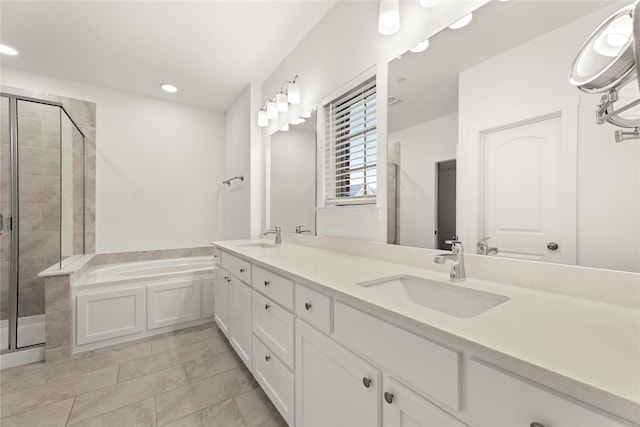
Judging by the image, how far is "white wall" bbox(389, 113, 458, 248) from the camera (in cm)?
115

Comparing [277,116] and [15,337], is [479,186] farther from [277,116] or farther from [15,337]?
[15,337]

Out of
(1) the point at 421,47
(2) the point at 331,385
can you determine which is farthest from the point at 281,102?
(2) the point at 331,385

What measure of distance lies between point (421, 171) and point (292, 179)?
4.40ft

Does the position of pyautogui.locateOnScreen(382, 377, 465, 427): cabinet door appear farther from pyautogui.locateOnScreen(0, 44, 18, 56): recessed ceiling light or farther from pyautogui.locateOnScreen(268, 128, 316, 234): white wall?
pyautogui.locateOnScreen(0, 44, 18, 56): recessed ceiling light

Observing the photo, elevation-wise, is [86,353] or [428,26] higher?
[428,26]

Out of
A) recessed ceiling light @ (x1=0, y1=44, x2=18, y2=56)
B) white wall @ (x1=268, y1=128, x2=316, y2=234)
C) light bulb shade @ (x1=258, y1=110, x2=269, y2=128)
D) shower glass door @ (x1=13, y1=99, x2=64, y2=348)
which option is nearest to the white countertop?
white wall @ (x1=268, y1=128, x2=316, y2=234)

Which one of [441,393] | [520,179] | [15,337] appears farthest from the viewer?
[15,337]

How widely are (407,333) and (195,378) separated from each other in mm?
1728

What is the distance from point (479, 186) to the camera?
1027mm

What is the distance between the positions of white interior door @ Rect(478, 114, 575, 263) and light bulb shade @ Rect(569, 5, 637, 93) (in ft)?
0.45

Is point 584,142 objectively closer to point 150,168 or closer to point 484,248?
point 484,248

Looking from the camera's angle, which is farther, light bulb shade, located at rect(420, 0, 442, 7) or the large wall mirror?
light bulb shade, located at rect(420, 0, 442, 7)

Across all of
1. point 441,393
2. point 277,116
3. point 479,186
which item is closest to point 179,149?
point 277,116

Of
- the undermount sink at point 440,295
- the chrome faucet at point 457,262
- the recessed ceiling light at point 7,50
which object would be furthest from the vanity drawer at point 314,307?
the recessed ceiling light at point 7,50
